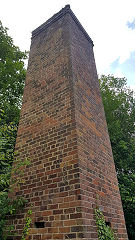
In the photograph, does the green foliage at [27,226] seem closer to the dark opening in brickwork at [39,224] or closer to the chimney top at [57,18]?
the dark opening in brickwork at [39,224]

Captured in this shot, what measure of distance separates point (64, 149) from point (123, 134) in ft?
29.9

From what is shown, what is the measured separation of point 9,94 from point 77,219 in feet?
28.4

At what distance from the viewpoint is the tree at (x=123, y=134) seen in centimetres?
788

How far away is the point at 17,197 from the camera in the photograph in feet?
10.8

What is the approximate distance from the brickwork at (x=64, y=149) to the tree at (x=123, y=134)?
4581 millimetres

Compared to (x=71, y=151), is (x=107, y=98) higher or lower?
higher

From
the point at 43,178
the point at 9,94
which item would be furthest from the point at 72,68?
the point at 9,94

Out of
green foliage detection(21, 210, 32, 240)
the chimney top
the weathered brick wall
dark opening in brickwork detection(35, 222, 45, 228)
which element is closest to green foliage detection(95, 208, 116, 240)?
the weathered brick wall

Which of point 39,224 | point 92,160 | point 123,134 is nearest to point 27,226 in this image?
point 39,224

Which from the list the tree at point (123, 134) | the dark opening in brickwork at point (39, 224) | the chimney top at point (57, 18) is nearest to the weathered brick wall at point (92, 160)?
the dark opening in brickwork at point (39, 224)

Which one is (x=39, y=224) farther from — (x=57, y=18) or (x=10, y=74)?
(x=10, y=74)

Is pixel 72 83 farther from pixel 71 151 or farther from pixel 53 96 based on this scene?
pixel 71 151

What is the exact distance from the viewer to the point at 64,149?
127 inches

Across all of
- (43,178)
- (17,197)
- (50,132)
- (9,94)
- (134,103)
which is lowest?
(17,197)
